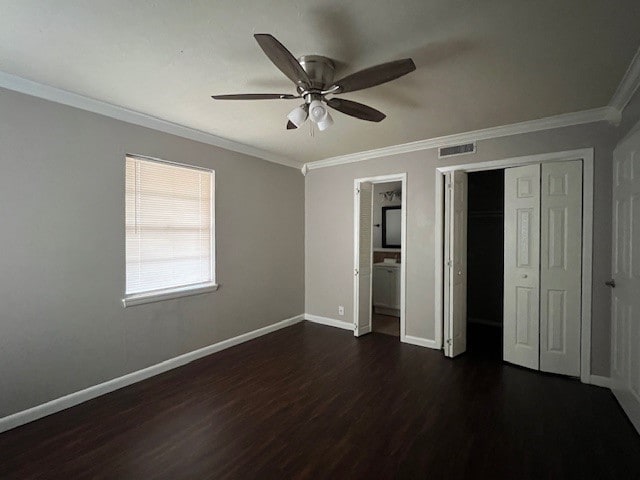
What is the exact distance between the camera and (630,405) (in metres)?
2.26

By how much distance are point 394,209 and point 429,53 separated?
383 cm

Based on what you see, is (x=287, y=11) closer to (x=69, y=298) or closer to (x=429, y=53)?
(x=429, y=53)

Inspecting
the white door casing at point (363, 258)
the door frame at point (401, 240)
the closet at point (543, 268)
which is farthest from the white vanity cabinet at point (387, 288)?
the closet at point (543, 268)

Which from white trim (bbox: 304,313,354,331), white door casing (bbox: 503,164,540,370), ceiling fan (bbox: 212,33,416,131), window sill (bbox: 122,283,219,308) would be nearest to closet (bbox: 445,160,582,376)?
white door casing (bbox: 503,164,540,370)

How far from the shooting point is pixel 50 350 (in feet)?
7.98

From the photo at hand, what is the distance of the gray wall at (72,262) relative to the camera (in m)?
2.26

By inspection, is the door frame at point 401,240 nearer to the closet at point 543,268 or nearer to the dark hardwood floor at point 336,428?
the closet at point 543,268

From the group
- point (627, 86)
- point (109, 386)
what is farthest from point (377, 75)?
point (109, 386)

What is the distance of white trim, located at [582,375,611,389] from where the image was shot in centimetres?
278

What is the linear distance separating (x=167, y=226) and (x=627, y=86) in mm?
4069

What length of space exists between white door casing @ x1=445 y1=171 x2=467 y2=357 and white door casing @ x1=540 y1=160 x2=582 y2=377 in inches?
30.0

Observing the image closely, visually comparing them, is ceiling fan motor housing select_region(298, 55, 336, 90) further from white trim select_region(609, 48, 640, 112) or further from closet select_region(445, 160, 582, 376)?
closet select_region(445, 160, 582, 376)

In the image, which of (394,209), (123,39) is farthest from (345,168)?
(123,39)

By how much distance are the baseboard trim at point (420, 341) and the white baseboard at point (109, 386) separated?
1930mm
